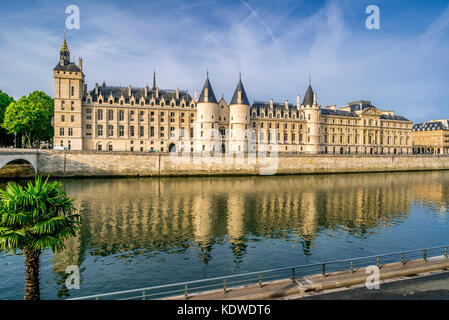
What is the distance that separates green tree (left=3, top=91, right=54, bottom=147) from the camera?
195ft

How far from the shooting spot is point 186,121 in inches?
3076

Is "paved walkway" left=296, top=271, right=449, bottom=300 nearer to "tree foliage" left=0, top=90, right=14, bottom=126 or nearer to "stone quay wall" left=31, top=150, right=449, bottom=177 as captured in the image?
"stone quay wall" left=31, top=150, right=449, bottom=177

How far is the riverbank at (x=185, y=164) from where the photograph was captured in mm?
55806

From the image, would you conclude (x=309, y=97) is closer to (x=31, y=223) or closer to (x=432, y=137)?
(x=432, y=137)

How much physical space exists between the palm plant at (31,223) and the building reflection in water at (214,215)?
8215 millimetres

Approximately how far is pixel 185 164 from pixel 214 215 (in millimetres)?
33662

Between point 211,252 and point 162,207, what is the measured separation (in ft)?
44.2

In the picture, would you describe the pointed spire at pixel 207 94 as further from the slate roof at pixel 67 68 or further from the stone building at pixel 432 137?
the stone building at pixel 432 137

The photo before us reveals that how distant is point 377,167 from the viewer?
261 feet

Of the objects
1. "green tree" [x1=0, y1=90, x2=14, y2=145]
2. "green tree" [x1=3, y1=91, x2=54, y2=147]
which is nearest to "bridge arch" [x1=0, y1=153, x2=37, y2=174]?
"green tree" [x1=3, y1=91, x2=54, y2=147]

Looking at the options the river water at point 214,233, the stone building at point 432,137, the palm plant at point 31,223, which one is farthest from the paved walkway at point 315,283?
the stone building at point 432,137

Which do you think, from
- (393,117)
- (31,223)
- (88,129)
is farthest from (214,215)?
(393,117)

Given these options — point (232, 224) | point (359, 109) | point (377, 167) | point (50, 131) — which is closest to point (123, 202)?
point (232, 224)

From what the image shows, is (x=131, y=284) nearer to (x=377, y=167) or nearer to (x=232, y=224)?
(x=232, y=224)
